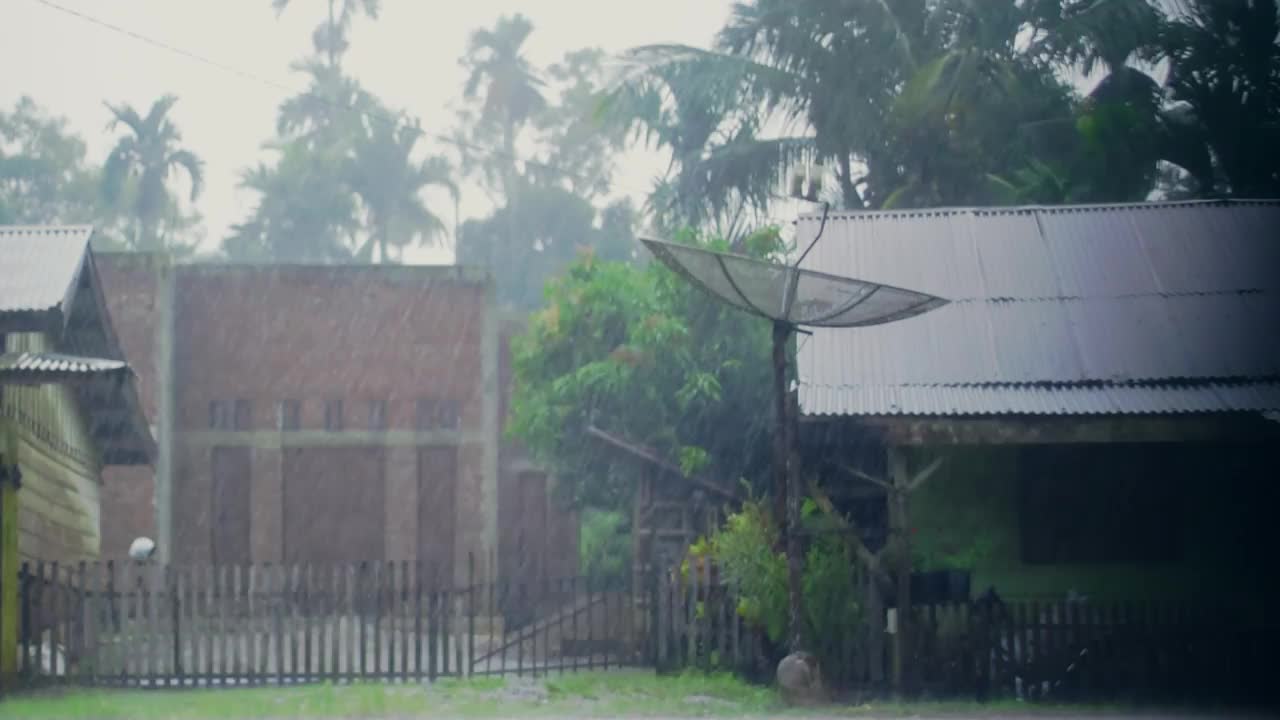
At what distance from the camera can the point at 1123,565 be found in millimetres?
17750

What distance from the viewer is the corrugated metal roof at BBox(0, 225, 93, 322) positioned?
1669cm

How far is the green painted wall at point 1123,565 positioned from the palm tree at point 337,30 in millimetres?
45039

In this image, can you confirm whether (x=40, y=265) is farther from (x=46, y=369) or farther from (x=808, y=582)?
(x=808, y=582)

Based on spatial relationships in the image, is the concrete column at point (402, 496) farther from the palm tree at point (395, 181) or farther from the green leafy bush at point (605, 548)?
the palm tree at point (395, 181)

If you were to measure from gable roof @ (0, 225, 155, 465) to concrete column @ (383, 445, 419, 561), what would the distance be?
686 centimetres

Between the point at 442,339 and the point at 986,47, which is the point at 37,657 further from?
the point at 986,47

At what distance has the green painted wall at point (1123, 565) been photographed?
693 inches

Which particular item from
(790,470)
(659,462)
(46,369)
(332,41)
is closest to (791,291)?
(790,470)

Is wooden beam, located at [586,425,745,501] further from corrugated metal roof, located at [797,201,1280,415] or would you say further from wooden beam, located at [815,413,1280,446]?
wooden beam, located at [815,413,1280,446]

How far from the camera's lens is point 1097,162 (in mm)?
26359

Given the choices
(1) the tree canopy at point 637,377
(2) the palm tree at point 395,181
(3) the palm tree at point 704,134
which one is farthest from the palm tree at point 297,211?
(1) the tree canopy at point 637,377

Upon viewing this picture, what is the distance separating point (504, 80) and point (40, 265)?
43.1m

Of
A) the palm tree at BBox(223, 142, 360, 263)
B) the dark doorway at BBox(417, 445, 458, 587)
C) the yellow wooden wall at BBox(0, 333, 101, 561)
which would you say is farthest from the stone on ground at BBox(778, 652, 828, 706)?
the palm tree at BBox(223, 142, 360, 263)

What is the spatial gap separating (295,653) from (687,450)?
7287mm
